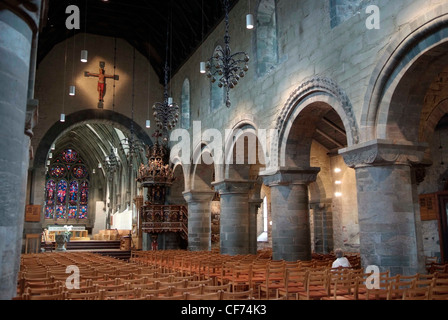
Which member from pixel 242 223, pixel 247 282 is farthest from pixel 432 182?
pixel 247 282

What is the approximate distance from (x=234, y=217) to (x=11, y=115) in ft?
37.1

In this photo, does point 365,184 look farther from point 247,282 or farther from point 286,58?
point 286,58

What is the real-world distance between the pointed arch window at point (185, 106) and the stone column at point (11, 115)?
15.4 m

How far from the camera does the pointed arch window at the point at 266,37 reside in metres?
13.5

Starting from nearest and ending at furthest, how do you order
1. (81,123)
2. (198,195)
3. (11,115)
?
(11,115)
(198,195)
(81,123)

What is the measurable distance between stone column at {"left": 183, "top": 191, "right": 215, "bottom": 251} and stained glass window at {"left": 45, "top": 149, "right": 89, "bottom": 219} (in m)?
24.3

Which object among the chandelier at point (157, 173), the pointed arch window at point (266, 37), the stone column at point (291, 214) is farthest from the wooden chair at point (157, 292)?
the chandelier at point (157, 173)

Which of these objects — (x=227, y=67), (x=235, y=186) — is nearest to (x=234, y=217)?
(x=235, y=186)

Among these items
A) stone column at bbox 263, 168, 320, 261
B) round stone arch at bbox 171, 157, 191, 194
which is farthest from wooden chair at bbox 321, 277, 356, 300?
round stone arch at bbox 171, 157, 191, 194

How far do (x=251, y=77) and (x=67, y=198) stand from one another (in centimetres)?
3075

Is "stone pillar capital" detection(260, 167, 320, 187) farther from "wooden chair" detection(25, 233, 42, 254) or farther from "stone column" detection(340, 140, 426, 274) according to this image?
"wooden chair" detection(25, 233, 42, 254)

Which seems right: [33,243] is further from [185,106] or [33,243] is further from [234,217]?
[234,217]

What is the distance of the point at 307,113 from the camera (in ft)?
36.4

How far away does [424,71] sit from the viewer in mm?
7906
